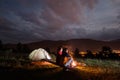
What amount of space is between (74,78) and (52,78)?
1337 mm

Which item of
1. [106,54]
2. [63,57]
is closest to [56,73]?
[63,57]

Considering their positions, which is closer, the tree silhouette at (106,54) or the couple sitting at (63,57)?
the couple sitting at (63,57)

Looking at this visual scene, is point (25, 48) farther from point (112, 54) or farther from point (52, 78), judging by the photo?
point (52, 78)

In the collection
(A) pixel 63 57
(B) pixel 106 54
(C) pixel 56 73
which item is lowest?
(C) pixel 56 73

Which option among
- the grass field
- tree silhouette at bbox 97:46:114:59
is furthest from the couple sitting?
tree silhouette at bbox 97:46:114:59

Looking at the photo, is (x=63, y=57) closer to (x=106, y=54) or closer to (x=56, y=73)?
(x=56, y=73)

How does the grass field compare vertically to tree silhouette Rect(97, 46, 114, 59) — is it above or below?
below

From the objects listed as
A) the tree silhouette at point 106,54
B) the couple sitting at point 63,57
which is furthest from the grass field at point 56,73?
the tree silhouette at point 106,54

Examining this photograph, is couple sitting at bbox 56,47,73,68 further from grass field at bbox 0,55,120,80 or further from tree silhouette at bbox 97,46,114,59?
tree silhouette at bbox 97,46,114,59

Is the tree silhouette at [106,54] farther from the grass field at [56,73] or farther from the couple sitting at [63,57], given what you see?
the couple sitting at [63,57]

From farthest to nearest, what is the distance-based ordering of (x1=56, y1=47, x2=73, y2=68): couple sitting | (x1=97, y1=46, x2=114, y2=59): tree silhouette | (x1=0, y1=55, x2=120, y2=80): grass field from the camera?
(x1=97, y1=46, x2=114, y2=59): tree silhouette → (x1=56, y1=47, x2=73, y2=68): couple sitting → (x1=0, y1=55, x2=120, y2=80): grass field

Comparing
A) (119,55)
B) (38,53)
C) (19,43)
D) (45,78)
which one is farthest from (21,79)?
(19,43)

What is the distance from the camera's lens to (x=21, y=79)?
12.1 m

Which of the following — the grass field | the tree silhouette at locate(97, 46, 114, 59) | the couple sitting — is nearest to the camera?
the grass field
